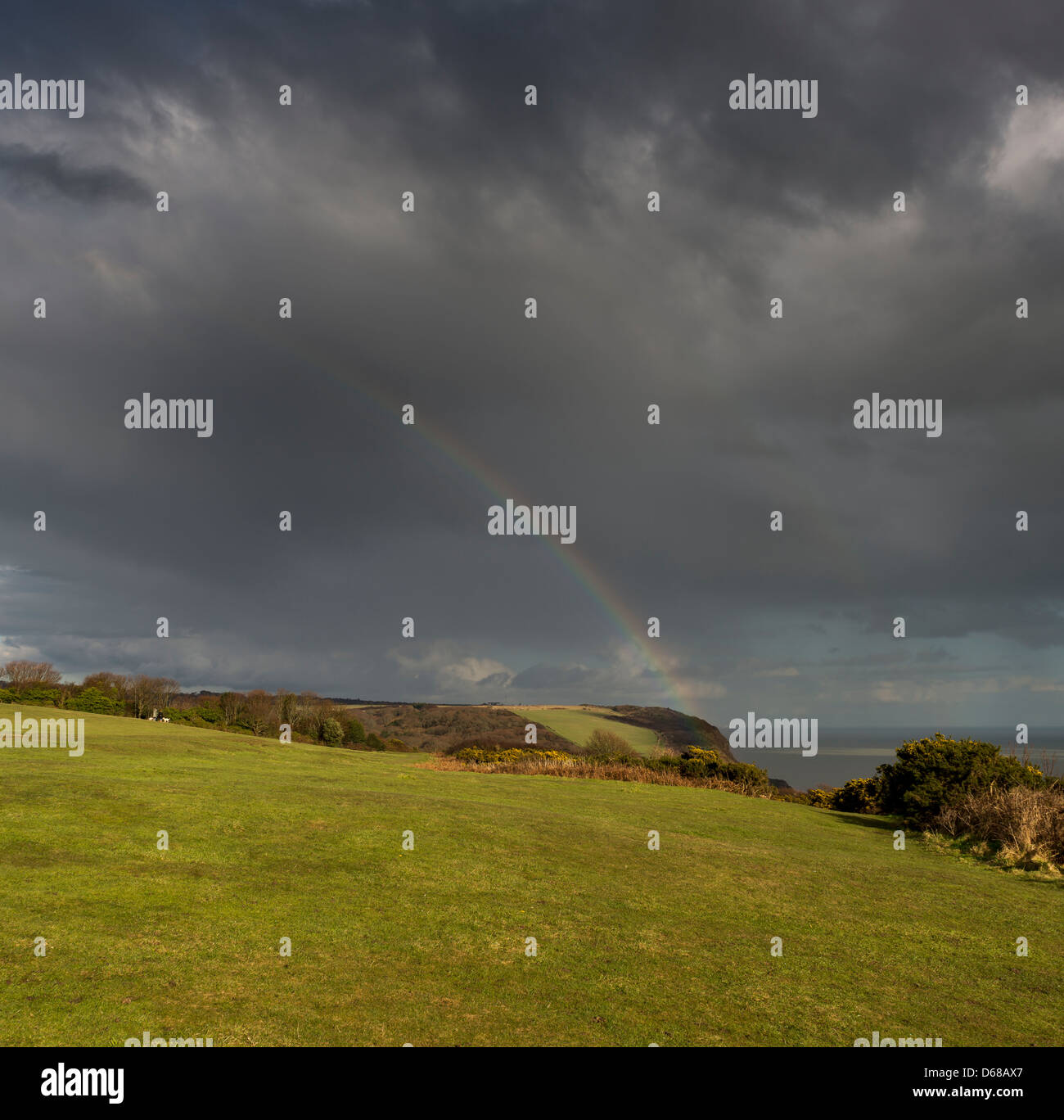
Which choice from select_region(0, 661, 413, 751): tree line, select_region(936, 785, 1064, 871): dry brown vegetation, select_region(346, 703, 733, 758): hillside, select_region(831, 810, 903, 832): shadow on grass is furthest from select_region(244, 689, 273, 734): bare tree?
select_region(936, 785, 1064, 871): dry brown vegetation

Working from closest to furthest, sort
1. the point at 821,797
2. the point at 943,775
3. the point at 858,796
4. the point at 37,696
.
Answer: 1. the point at 943,775
2. the point at 858,796
3. the point at 821,797
4. the point at 37,696

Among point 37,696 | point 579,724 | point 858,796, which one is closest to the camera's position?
point 858,796

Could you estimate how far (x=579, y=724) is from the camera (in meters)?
97.2

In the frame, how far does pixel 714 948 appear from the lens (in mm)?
9562

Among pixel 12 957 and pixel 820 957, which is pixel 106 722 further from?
pixel 820 957

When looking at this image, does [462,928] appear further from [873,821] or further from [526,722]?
[526,722]

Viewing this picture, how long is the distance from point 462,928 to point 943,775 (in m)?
22.8

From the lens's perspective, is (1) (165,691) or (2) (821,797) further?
(1) (165,691)

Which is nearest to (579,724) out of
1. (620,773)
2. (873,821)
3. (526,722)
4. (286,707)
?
(526,722)

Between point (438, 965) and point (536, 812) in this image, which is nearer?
point (438, 965)
